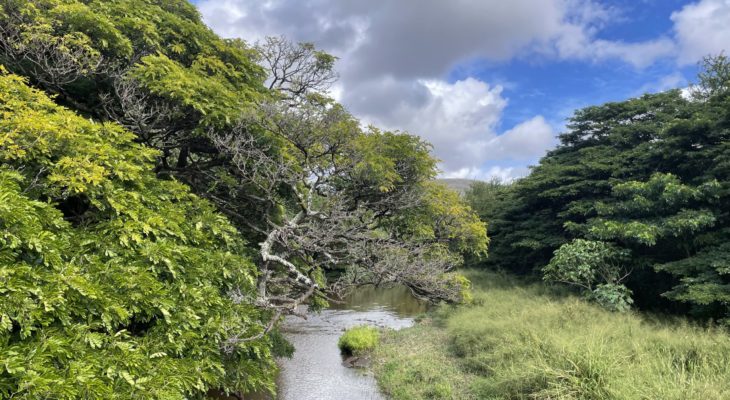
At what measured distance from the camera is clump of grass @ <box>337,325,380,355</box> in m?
14.2

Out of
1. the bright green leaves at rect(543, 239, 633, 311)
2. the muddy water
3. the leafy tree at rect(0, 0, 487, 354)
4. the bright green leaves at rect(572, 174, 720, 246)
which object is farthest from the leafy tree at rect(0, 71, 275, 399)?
the bright green leaves at rect(572, 174, 720, 246)

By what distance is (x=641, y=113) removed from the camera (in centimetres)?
1939

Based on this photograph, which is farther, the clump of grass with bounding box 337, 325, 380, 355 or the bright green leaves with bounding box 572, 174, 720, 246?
the clump of grass with bounding box 337, 325, 380, 355

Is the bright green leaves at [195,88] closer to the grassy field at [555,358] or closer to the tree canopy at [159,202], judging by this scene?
the tree canopy at [159,202]

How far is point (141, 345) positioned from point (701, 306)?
13681 millimetres

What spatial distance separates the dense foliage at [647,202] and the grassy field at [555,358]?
5.41 ft

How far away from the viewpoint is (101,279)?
423cm

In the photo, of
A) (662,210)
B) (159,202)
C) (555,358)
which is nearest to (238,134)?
(159,202)

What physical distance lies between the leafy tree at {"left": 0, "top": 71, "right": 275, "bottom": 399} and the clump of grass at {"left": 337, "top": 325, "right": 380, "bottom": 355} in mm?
8285

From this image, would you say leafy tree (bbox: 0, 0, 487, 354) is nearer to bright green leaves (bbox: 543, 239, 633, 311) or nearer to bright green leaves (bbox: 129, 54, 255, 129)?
bright green leaves (bbox: 129, 54, 255, 129)

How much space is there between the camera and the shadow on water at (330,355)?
34.9ft

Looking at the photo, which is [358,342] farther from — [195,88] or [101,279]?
[101,279]

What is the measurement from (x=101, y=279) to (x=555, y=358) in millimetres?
7817

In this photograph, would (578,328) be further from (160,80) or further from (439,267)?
(160,80)
